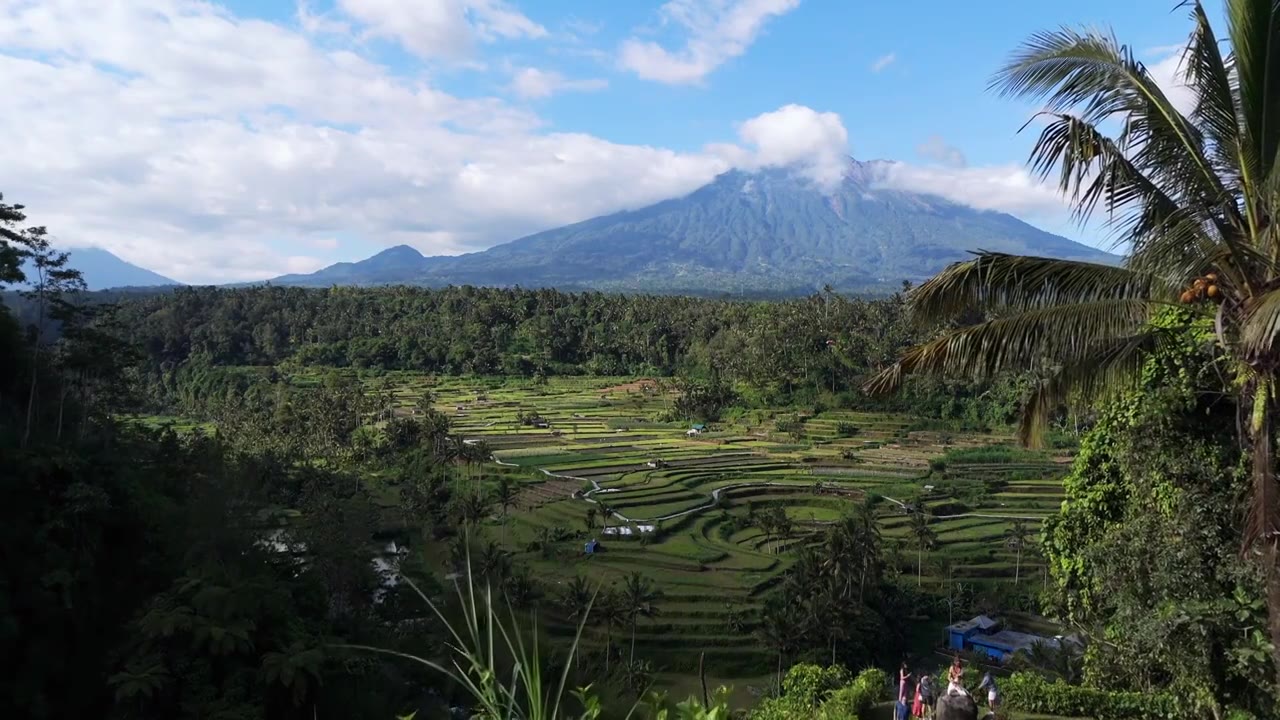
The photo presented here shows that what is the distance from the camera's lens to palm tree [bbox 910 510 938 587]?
27417mm

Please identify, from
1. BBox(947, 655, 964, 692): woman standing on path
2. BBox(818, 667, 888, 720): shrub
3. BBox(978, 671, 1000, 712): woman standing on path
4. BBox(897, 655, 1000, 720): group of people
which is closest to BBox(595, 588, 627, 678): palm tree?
BBox(818, 667, 888, 720): shrub

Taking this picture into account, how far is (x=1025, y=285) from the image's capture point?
5.16 meters

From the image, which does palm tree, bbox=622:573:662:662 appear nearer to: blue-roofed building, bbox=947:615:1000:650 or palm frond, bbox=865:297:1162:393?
blue-roofed building, bbox=947:615:1000:650

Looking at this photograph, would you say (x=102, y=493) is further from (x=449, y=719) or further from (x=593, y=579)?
(x=593, y=579)

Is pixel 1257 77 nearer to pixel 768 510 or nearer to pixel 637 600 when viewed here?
pixel 637 600

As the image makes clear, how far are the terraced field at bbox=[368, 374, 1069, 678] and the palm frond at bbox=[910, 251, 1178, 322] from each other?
457 inches

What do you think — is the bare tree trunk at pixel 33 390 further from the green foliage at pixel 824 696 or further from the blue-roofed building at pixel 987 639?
the blue-roofed building at pixel 987 639

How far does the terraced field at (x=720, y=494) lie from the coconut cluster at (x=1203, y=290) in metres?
12.3

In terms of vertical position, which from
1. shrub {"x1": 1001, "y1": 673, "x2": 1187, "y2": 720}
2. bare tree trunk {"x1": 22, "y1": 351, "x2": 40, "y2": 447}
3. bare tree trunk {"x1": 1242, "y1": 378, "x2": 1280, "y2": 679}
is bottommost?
shrub {"x1": 1001, "y1": 673, "x2": 1187, "y2": 720}

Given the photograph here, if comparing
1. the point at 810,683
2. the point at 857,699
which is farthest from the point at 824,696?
the point at 857,699

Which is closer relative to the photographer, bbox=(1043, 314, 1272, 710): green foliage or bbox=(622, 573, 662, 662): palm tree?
bbox=(1043, 314, 1272, 710): green foliage

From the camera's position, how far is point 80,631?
34.7 ft

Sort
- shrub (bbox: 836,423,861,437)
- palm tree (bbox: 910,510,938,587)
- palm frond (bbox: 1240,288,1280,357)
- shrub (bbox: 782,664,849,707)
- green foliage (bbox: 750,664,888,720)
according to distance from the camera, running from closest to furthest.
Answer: palm frond (bbox: 1240,288,1280,357)
green foliage (bbox: 750,664,888,720)
shrub (bbox: 782,664,849,707)
palm tree (bbox: 910,510,938,587)
shrub (bbox: 836,423,861,437)

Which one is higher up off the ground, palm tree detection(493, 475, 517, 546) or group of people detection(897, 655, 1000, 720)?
group of people detection(897, 655, 1000, 720)
